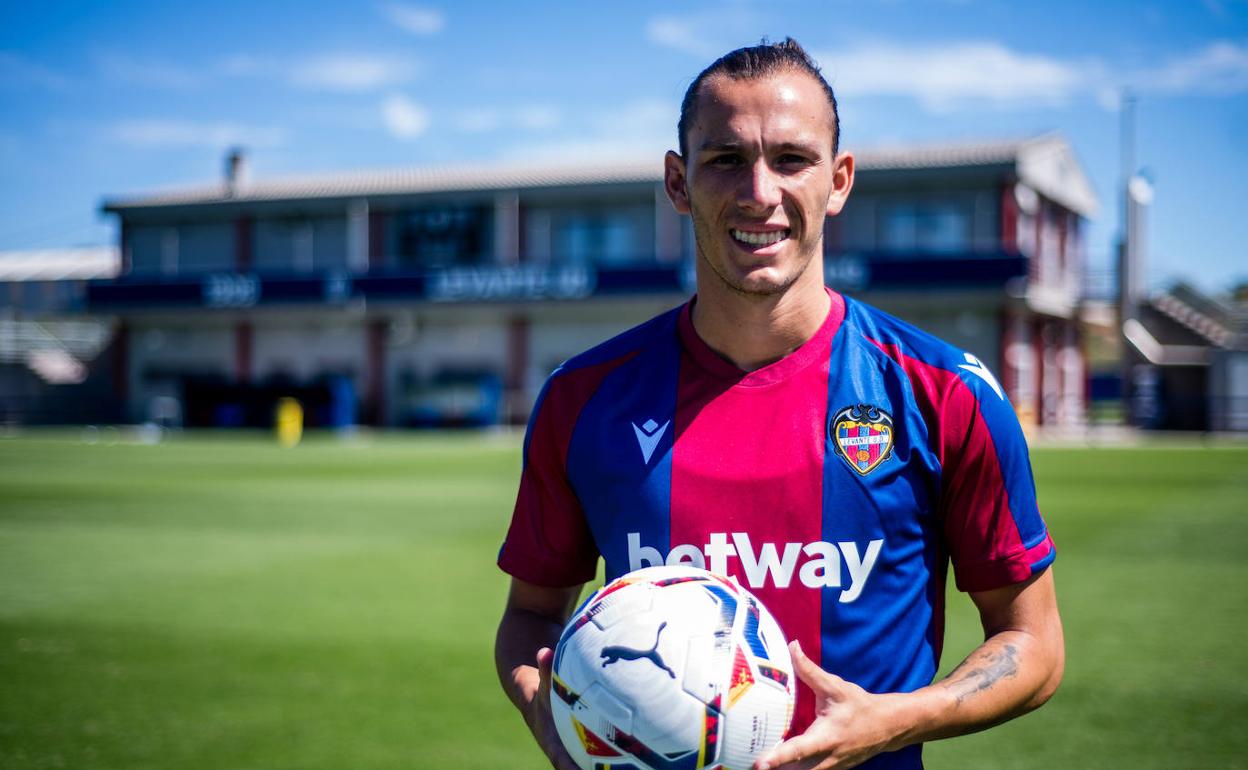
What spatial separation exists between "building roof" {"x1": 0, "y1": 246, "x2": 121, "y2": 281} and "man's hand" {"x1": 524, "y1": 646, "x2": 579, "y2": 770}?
62.0 m

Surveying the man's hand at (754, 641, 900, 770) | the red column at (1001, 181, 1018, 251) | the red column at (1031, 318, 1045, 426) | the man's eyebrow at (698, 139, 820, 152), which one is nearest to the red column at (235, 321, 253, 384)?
the red column at (1001, 181, 1018, 251)

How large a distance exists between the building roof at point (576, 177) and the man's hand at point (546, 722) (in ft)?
111

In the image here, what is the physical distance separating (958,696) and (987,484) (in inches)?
16.7

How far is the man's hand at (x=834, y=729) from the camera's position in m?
1.98

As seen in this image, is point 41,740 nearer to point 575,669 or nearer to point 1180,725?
point 575,669

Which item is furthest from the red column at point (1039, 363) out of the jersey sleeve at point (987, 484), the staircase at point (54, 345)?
the jersey sleeve at point (987, 484)

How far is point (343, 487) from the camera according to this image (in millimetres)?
17062

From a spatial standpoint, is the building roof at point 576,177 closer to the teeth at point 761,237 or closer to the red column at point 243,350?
the red column at point 243,350

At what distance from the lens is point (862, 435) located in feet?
7.75

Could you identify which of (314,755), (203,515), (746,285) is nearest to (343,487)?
(203,515)

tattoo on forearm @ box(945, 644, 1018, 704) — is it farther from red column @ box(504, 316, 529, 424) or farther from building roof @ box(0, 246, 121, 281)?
building roof @ box(0, 246, 121, 281)

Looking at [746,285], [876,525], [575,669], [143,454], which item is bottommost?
[143,454]

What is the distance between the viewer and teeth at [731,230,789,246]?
2.31 metres

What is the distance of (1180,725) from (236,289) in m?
39.8
